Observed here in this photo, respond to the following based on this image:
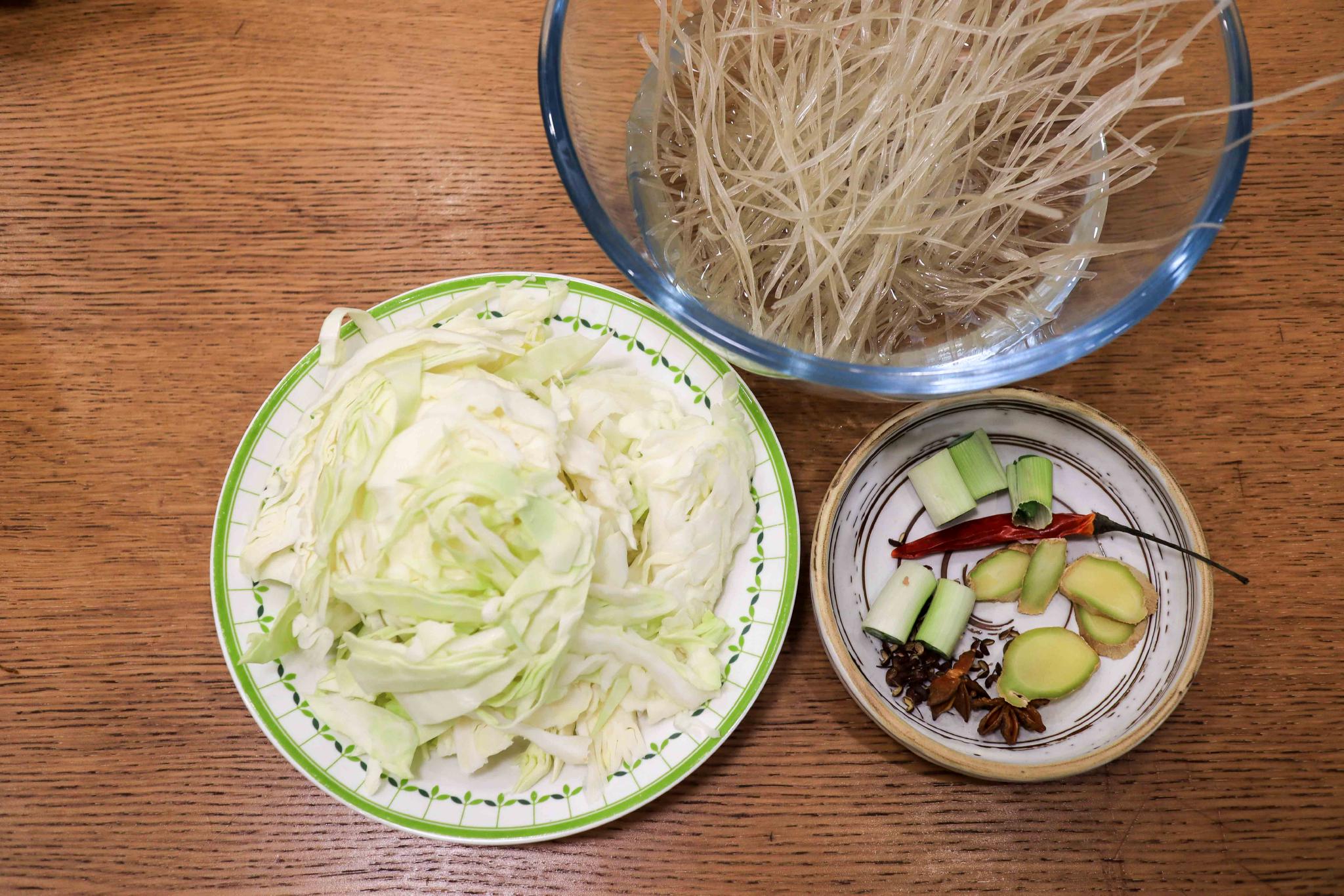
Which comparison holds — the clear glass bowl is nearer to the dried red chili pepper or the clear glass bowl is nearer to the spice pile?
the dried red chili pepper

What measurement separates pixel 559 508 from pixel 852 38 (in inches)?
28.7

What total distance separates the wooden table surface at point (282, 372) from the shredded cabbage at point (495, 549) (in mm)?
204

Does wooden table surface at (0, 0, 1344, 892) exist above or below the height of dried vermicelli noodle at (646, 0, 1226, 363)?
below

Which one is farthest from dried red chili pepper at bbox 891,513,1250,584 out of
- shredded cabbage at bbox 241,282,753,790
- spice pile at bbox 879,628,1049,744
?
shredded cabbage at bbox 241,282,753,790

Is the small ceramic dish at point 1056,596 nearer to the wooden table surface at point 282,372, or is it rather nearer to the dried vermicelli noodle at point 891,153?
the wooden table surface at point 282,372

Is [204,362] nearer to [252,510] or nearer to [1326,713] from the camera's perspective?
[252,510]

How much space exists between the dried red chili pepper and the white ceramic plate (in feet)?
0.69

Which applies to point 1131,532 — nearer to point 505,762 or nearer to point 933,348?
point 933,348

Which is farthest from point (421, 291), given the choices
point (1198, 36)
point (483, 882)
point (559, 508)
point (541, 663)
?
point (1198, 36)

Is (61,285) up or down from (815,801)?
up

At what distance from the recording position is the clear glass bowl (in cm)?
99

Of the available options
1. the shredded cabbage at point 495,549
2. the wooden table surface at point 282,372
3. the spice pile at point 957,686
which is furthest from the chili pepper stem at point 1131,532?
the shredded cabbage at point 495,549

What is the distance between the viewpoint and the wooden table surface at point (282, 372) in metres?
1.24

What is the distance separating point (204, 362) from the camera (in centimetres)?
140
